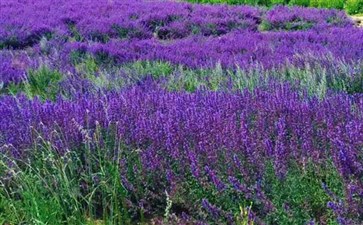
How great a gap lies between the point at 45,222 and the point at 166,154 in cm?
67

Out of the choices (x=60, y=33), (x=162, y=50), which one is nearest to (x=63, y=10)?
(x=60, y=33)

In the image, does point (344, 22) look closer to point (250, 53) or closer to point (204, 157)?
point (250, 53)

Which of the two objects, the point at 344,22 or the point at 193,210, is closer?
the point at 193,210

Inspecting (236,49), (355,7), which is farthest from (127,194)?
(355,7)

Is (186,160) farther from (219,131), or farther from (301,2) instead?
(301,2)

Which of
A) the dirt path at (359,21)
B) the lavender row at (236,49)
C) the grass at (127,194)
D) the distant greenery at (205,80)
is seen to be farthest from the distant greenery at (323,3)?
the grass at (127,194)

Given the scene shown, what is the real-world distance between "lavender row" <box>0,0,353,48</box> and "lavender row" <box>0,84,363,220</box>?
8836 mm

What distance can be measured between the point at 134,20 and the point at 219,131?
40.1ft

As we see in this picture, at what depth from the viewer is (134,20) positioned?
14.9 m

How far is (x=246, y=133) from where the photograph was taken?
9.41 ft

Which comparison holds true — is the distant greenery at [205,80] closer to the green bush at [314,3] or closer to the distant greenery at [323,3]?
the distant greenery at [323,3]

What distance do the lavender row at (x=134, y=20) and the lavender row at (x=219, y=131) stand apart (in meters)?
8.84

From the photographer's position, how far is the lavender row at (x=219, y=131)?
8.50 feet

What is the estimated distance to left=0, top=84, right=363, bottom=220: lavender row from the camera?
8.50 ft
